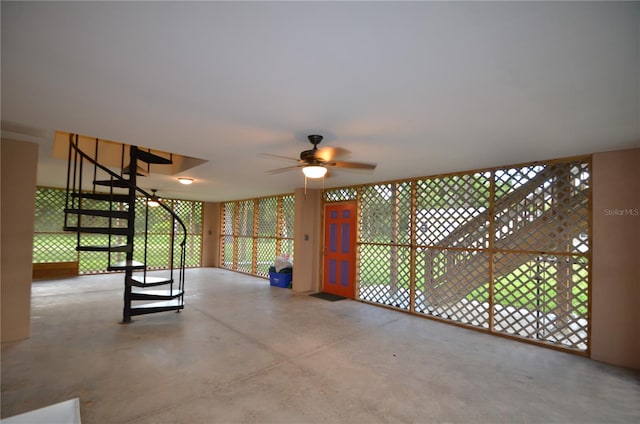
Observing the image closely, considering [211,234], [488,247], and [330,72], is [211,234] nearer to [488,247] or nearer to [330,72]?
[488,247]

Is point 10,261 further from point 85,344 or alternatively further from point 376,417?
point 376,417

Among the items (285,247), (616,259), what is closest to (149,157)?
(285,247)

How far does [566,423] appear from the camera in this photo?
1979mm

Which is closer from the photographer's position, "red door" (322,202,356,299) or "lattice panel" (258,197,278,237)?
"red door" (322,202,356,299)

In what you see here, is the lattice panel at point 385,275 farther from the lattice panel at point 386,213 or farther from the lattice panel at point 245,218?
the lattice panel at point 245,218

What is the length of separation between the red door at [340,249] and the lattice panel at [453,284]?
1357 millimetres

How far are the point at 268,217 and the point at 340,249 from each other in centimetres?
291

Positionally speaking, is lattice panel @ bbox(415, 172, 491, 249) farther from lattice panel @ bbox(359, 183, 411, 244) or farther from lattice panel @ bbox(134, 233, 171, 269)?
lattice panel @ bbox(134, 233, 171, 269)

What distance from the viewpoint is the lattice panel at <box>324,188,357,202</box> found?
18.7ft

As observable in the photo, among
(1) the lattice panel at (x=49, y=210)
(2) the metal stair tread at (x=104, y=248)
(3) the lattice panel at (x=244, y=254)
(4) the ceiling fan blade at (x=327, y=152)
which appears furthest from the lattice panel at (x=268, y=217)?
(4) the ceiling fan blade at (x=327, y=152)

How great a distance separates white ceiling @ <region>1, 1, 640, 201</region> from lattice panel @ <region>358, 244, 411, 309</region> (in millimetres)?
2600

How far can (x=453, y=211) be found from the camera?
431 centimetres

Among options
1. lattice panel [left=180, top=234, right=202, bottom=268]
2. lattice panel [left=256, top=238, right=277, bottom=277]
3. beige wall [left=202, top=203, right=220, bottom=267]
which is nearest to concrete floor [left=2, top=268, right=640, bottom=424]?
lattice panel [left=256, top=238, right=277, bottom=277]

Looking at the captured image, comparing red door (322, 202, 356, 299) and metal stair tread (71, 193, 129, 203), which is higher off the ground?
metal stair tread (71, 193, 129, 203)
